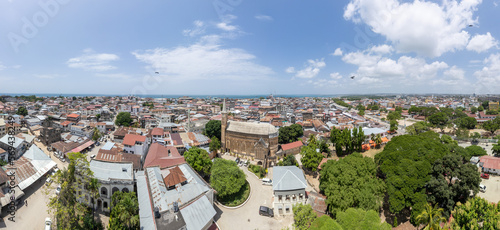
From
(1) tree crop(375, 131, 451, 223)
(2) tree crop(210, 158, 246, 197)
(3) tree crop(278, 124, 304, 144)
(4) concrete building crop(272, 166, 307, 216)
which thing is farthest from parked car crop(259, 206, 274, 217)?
(3) tree crop(278, 124, 304, 144)

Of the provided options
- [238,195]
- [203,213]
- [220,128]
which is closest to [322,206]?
[238,195]

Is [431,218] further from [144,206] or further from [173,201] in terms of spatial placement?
[144,206]

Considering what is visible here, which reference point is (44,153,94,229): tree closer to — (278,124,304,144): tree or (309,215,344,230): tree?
(309,215,344,230): tree

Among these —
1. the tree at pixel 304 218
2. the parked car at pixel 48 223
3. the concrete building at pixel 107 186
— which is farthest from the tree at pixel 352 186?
the parked car at pixel 48 223

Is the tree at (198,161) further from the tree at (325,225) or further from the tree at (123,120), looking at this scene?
the tree at (123,120)

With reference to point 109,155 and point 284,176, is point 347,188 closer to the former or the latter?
point 284,176

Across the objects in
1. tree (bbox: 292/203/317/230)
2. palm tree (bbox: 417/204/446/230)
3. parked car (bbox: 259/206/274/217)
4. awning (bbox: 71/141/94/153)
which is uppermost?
awning (bbox: 71/141/94/153)
